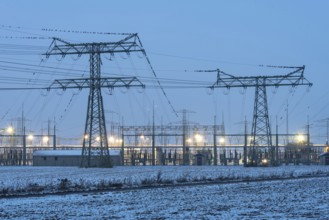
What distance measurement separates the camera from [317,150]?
112750mm

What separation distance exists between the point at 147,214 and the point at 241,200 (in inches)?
228

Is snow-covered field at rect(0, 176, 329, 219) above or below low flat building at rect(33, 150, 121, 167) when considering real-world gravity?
below

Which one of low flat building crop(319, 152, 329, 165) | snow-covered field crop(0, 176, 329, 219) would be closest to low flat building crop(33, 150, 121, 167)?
low flat building crop(319, 152, 329, 165)

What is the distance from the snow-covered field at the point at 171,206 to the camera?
1798 cm

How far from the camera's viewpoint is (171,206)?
68.9ft

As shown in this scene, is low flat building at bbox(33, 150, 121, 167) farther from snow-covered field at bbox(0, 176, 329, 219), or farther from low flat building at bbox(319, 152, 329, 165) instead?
snow-covered field at bbox(0, 176, 329, 219)

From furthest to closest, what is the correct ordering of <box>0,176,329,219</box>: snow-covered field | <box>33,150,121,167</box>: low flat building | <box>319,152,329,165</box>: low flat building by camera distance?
1. <box>33,150,121,167</box>: low flat building
2. <box>319,152,329,165</box>: low flat building
3. <box>0,176,329,219</box>: snow-covered field

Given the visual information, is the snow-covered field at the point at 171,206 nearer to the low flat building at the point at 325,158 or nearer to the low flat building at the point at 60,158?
the low flat building at the point at 325,158

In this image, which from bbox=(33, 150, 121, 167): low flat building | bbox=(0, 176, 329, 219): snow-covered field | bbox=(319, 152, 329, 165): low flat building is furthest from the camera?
bbox=(33, 150, 121, 167): low flat building

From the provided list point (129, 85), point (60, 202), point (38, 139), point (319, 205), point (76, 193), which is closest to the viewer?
point (319, 205)

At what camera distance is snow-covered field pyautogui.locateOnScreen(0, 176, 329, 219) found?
1798 cm

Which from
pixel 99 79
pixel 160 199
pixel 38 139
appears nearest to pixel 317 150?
pixel 99 79

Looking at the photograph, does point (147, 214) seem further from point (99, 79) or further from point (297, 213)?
point (99, 79)

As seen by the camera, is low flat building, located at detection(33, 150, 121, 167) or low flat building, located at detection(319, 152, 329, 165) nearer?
low flat building, located at detection(319, 152, 329, 165)
